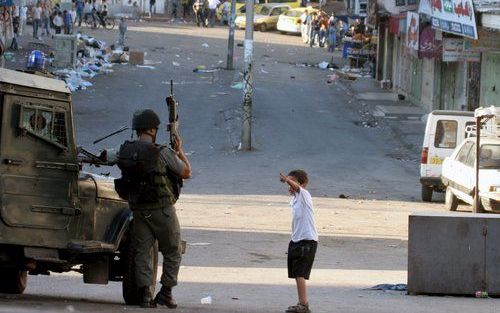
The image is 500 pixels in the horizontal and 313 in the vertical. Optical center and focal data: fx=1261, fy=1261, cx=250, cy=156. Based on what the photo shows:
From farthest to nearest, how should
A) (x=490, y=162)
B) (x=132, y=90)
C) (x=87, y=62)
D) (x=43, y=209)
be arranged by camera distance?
(x=87, y=62), (x=132, y=90), (x=490, y=162), (x=43, y=209)

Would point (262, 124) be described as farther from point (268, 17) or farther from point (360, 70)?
point (268, 17)

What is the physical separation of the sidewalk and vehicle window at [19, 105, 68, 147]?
76.5ft

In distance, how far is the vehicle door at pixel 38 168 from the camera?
36.0ft

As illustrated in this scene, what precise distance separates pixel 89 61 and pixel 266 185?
2491 centimetres

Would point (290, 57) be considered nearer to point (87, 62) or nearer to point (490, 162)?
point (87, 62)

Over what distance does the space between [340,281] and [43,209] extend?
217 inches

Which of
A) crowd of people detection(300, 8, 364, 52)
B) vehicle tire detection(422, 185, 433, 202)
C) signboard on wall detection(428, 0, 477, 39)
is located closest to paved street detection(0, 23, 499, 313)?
vehicle tire detection(422, 185, 433, 202)

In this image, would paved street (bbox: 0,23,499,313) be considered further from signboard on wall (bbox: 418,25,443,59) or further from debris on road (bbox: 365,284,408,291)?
signboard on wall (bbox: 418,25,443,59)

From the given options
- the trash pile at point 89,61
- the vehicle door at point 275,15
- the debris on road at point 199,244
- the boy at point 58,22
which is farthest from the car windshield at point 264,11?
the debris on road at point 199,244

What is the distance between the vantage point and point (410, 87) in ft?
156

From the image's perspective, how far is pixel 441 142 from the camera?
88.4 feet

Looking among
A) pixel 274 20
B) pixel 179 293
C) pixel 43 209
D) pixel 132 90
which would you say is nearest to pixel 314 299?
pixel 179 293

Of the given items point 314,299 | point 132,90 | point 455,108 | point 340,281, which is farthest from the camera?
point 132,90

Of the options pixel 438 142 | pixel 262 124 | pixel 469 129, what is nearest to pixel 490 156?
pixel 469 129
